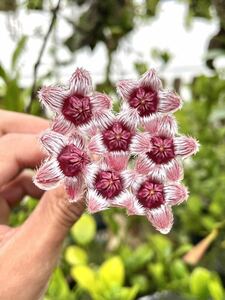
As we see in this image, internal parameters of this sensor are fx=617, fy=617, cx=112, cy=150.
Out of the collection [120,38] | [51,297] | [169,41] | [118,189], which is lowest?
[169,41]

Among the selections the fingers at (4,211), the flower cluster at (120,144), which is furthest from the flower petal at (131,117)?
the fingers at (4,211)

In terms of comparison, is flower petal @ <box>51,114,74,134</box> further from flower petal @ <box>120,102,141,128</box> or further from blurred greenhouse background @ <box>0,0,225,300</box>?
blurred greenhouse background @ <box>0,0,225,300</box>

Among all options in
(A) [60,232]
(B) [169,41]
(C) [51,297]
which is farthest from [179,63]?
(A) [60,232]

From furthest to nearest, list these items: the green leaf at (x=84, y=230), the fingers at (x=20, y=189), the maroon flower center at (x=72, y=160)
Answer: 1. the green leaf at (x=84, y=230)
2. the fingers at (x=20, y=189)
3. the maroon flower center at (x=72, y=160)

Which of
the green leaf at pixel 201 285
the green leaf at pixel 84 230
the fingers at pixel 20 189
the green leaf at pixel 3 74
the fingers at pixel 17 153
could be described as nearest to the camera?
the fingers at pixel 17 153

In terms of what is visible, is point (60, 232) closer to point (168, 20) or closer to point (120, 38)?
point (120, 38)

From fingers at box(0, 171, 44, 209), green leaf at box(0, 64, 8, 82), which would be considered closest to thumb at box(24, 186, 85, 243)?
fingers at box(0, 171, 44, 209)

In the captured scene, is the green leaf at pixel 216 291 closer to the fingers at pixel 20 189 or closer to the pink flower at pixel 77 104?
the fingers at pixel 20 189
